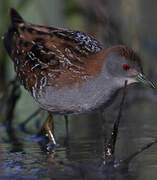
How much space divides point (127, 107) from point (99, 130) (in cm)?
139

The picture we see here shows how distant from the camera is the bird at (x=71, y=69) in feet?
15.4

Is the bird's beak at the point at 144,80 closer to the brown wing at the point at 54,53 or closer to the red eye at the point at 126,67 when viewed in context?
the red eye at the point at 126,67

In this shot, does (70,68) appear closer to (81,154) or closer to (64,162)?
(81,154)

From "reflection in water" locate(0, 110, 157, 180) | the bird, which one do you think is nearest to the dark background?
"reflection in water" locate(0, 110, 157, 180)

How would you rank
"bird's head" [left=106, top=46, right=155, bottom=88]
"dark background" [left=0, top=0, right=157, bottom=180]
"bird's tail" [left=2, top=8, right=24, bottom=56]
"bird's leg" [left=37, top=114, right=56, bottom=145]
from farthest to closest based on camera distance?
"bird's tail" [left=2, top=8, right=24, bottom=56], "bird's leg" [left=37, top=114, right=56, bottom=145], "dark background" [left=0, top=0, right=157, bottom=180], "bird's head" [left=106, top=46, right=155, bottom=88]

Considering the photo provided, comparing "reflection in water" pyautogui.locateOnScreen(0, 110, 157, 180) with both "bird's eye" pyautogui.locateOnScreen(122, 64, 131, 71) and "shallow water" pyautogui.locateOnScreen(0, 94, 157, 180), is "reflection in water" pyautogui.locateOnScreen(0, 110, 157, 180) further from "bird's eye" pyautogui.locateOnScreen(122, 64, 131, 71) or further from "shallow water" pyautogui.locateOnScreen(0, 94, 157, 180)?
"bird's eye" pyautogui.locateOnScreen(122, 64, 131, 71)

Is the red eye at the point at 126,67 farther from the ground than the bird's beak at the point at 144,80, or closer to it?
farther from the ground

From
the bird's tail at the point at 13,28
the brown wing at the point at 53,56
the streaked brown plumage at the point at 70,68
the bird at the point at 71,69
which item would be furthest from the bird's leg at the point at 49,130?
the bird's tail at the point at 13,28

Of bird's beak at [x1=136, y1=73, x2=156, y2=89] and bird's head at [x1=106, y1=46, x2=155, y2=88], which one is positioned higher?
bird's head at [x1=106, y1=46, x2=155, y2=88]

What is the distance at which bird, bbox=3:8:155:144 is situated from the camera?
4.70m

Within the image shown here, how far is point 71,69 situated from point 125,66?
0.58 meters

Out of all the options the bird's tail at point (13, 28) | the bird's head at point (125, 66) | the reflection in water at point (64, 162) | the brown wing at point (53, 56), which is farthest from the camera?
the bird's tail at point (13, 28)

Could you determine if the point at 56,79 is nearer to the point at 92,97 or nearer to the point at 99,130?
the point at 92,97

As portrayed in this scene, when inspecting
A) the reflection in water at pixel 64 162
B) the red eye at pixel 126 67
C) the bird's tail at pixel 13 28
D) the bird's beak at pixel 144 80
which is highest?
the bird's tail at pixel 13 28
